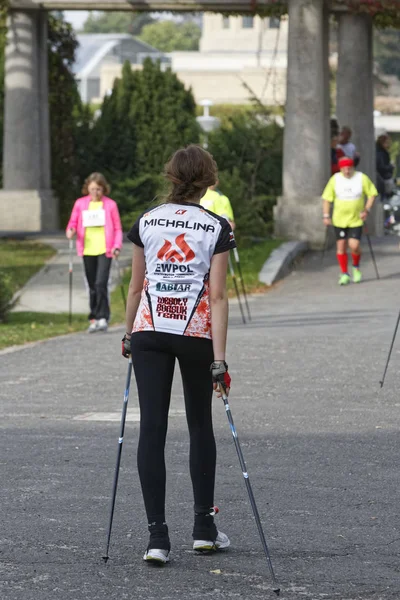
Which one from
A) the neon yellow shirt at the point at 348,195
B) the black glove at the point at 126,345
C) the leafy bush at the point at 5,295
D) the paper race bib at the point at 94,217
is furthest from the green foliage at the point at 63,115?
the black glove at the point at 126,345

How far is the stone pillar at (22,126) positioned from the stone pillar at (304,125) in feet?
17.2

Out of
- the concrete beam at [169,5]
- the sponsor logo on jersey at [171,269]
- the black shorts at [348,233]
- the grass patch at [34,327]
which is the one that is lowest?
the grass patch at [34,327]

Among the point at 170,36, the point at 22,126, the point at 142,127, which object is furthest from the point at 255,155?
the point at 170,36

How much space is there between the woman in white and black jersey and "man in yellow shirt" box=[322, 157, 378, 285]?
46.1 feet

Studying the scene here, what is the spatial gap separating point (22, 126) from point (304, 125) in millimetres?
5828

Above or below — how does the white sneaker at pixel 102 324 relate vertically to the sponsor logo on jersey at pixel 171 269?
below

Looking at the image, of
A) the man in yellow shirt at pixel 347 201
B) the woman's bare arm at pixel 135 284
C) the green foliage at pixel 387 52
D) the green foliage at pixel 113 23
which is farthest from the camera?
the green foliage at pixel 113 23

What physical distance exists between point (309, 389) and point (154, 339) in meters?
5.75

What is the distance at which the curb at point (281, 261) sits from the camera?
21.7 m

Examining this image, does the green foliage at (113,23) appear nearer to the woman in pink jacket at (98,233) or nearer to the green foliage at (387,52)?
the green foliage at (387,52)

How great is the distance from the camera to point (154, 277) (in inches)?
242

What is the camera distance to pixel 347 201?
20500mm

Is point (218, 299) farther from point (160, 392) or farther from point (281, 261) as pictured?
point (281, 261)

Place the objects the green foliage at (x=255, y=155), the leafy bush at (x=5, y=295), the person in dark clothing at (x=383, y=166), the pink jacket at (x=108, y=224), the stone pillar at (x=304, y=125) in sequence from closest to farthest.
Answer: the pink jacket at (x=108, y=224) → the leafy bush at (x=5, y=295) → the stone pillar at (x=304, y=125) → the green foliage at (x=255, y=155) → the person in dark clothing at (x=383, y=166)
